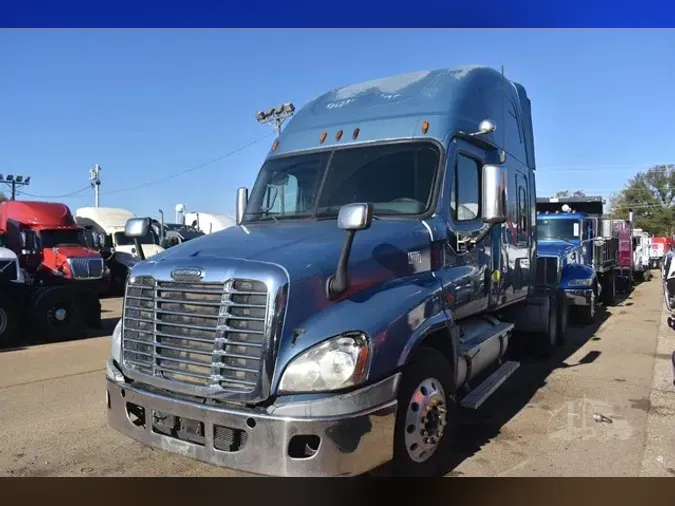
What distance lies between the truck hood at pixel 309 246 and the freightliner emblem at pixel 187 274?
9 cm

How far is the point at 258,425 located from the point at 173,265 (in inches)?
44.9

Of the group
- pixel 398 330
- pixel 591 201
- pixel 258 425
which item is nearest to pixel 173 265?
pixel 258 425

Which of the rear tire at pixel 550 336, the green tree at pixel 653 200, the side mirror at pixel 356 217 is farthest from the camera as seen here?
the green tree at pixel 653 200

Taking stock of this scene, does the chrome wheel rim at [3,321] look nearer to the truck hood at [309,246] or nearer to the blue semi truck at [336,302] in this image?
the blue semi truck at [336,302]

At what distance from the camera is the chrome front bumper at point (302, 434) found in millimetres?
3029

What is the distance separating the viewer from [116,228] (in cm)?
2145

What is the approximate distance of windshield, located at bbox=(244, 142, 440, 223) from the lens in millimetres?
4449

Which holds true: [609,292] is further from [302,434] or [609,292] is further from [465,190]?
[302,434]

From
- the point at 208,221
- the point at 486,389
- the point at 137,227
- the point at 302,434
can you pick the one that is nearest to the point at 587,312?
the point at 486,389

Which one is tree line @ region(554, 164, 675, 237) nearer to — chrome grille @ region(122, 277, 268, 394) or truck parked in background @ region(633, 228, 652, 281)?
truck parked in background @ region(633, 228, 652, 281)

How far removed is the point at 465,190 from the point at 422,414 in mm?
2009

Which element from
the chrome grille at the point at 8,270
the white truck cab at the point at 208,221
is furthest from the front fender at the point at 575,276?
the white truck cab at the point at 208,221

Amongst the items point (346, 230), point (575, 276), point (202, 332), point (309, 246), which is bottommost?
point (575, 276)

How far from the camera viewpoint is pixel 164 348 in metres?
3.55
